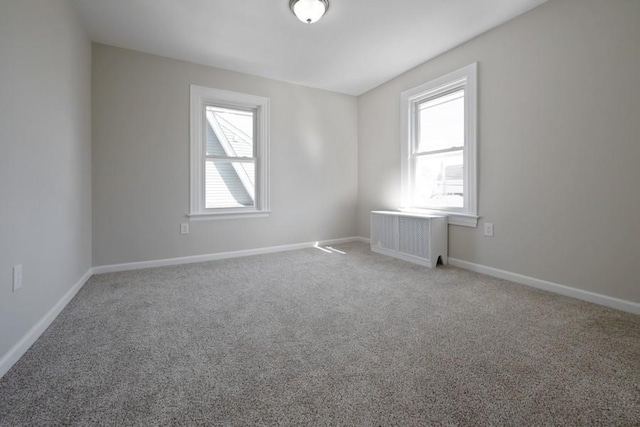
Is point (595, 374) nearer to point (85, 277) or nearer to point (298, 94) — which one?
point (85, 277)

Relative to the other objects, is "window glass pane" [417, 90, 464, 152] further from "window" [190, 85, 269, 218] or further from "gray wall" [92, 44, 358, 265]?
"window" [190, 85, 269, 218]

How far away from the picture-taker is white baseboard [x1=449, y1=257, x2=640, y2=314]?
83.1 inches

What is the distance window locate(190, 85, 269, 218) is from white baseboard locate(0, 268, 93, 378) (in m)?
1.55

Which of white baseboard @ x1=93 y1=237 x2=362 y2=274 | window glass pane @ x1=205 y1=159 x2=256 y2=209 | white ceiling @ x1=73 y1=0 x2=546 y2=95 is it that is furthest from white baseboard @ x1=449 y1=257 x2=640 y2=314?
window glass pane @ x1=205 y1=159 x2=256 y2=209

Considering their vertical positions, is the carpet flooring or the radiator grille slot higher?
the radiator grille slot

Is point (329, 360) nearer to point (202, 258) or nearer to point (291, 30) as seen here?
point (202, 258)

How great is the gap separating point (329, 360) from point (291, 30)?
300 centimetres

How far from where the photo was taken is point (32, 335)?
1.67m

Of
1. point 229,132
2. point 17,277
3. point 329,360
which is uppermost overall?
point 229,132

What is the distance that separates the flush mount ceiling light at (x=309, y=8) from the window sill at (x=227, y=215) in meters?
2.39

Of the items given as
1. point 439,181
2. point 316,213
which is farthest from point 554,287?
point 316,213

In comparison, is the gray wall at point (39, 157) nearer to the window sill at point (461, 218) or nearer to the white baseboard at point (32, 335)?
the white baseboard at point (32, 335)

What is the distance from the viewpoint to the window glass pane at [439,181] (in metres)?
3.37

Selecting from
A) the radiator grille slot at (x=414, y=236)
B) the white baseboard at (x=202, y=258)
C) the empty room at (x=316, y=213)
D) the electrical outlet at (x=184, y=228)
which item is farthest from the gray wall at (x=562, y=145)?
the electrical outlet at (x=184, y=228)
